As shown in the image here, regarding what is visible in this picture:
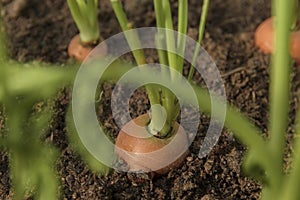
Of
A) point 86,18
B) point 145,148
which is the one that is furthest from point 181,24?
point 86,18

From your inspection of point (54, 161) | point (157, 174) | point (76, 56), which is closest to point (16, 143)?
point (54, 161)

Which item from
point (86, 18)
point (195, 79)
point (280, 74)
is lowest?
point (195, 79)

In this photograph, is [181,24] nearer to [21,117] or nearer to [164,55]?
[164,55]

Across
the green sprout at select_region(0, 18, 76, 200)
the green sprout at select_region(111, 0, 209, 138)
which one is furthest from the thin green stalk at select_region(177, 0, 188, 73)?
the green sprout at select_region(0, 18, 76, 200)

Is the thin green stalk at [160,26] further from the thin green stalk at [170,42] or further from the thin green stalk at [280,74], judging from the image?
the thin green stalk at [280,74]

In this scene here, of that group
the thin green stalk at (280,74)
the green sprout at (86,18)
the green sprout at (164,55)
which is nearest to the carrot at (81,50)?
the green sprout at (86,18)
